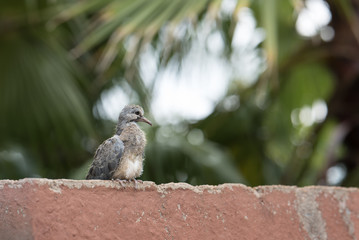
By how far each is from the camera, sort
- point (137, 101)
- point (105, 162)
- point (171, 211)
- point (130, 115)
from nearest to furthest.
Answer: point (171, 211)
point (105, 162)
point (130, 115)
point (137, 101)

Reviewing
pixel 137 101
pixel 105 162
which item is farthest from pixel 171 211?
pixel 137 101

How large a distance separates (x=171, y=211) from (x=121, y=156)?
299mm

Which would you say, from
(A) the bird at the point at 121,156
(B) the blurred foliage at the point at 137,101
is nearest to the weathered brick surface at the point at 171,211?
(A) the bird at the point at 121,156

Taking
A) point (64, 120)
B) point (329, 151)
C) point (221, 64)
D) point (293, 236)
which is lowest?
point (293, 236)

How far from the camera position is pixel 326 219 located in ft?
6.23

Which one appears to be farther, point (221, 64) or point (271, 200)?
point (221, 64)

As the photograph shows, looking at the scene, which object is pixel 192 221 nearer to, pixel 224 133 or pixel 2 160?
pixel 2 160

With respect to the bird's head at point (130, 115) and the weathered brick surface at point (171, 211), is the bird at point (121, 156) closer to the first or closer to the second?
the bird's head at point (130, 115)

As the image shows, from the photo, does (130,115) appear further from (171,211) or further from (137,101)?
(137,101)

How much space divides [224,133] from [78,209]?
4.34 meters

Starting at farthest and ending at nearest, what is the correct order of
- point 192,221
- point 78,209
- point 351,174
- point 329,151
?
point 351,174 < point 329,151 < point 192,221 < point 78,209

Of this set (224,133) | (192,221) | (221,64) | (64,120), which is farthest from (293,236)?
(224,133)

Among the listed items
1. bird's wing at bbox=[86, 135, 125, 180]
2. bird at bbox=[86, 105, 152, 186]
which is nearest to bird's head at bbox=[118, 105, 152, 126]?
bird at bbox=[86, 105, 152, 186]

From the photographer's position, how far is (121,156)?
1868 mm
